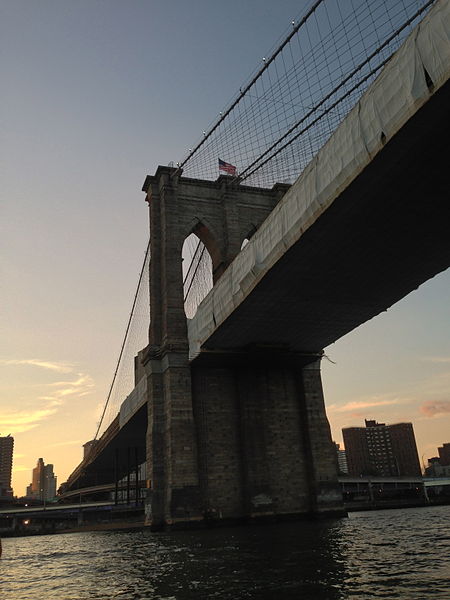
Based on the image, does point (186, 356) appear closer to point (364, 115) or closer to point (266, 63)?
point (266, 63)

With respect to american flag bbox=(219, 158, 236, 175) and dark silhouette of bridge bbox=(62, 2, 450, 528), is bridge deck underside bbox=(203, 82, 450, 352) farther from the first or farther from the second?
american flag bbox=(219, 158, 236, 175)

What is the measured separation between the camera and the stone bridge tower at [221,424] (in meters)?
33.4

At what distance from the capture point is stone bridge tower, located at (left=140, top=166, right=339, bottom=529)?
33375 mm

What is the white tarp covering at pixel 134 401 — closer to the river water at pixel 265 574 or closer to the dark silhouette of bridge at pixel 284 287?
the dark silhouette of bridge at pixel 284 287

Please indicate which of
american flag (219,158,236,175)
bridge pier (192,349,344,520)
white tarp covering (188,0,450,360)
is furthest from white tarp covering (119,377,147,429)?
american flag (219,158,236,175)

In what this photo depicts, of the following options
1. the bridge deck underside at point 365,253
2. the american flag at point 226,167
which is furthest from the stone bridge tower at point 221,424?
the american flag at point 226,167

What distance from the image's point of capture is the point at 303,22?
23359mm

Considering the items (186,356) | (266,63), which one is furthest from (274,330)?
(266,63)

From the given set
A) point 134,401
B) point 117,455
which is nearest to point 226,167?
point 134,401

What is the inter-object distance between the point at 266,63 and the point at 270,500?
24925mm

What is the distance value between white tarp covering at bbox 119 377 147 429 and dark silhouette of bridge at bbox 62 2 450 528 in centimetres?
28

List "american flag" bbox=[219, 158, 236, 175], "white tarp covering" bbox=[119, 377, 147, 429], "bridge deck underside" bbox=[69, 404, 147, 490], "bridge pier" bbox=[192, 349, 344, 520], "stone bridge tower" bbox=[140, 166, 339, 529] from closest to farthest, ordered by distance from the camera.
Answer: "stone bridge tower" bbox=[140, 166, 339, 529], "bridge pier" bbox=[192, 349, 344, 520], "american flag" bbox=[219, 158, 236, 175], "white tarp covering" bbox=[119, 377, 147, 429], "bridge deck underside" bbox=[69, 404, 147, 490]

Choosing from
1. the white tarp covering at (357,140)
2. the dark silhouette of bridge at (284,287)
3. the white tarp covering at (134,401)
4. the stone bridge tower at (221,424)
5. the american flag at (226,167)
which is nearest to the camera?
the white tarp covering at (357,140)

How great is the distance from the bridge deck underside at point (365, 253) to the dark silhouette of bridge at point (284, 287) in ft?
0.23
